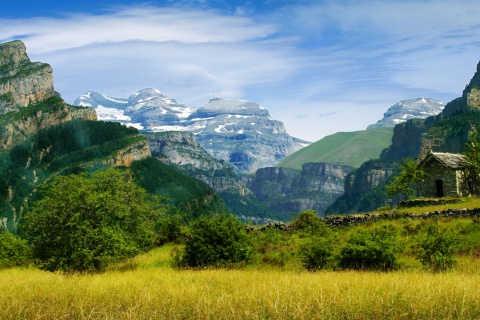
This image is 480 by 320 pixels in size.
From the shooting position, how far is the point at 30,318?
34.2 ft

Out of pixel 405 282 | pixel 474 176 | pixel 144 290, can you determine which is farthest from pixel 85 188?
pixel 474 176

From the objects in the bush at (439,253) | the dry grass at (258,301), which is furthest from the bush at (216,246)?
the dry grass at (258,301)

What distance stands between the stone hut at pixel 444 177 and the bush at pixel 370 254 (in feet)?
105

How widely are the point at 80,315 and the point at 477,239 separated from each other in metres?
23.1

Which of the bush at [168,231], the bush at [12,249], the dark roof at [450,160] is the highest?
the dark roof at [450,160]

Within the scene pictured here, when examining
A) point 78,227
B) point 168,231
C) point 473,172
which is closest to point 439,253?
point 78,227

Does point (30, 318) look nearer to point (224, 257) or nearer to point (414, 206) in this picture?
point (224, 257)

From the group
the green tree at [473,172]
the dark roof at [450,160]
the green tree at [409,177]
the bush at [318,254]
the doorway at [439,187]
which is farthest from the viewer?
the green tree at [409,177]

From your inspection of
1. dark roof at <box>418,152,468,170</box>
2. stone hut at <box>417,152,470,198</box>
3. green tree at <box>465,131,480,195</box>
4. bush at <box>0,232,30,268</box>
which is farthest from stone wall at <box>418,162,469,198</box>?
bush at <box>0,232,30,268</box>

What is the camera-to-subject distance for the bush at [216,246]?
26.3 m

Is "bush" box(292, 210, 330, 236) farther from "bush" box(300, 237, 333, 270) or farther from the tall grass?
the tall grass

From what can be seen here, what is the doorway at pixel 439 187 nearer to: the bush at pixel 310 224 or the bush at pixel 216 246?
the bush at pixel 310 224

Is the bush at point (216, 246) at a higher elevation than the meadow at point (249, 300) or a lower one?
lower

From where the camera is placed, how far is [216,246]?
26969mm
